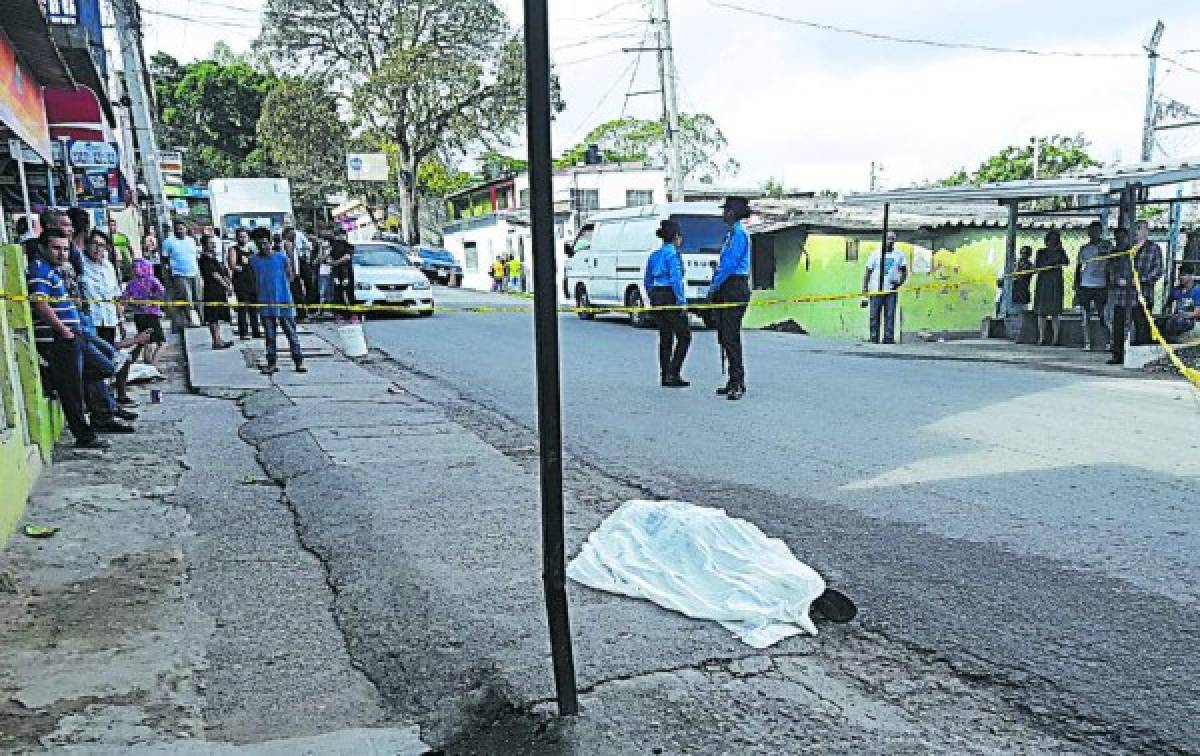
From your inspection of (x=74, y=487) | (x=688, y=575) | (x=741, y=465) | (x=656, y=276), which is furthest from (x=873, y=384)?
(x=74, y=487)

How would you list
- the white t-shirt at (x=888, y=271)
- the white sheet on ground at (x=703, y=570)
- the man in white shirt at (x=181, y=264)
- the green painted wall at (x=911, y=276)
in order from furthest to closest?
the green painted wall at (x=911, y=276), the white t-shirt at (x=888, y=271), the man in white shirt at (x=181, y=264), the white sheet on ground at (x=703, y=570)

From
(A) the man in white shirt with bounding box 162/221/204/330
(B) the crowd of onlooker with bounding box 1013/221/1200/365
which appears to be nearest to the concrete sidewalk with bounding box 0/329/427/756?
(A) the man in white shirt with bounding box 162/221/204/330

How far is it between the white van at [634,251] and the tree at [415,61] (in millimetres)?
22446

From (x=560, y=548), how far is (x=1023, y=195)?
41.3 feet

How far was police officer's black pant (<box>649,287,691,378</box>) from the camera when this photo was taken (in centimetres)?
955

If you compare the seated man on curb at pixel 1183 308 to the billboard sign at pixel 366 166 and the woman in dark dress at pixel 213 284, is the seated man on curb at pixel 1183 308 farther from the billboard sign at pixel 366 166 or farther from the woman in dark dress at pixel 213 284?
the billboard sign at pixel 366 166

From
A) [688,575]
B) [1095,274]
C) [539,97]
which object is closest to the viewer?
[539,97]

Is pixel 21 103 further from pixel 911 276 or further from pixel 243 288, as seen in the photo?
pixel 911 276

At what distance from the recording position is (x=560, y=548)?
2961 mm

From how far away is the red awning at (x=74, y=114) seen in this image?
12.0m

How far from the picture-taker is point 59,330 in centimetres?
633

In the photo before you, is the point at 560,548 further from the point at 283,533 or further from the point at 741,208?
the point at 741,208

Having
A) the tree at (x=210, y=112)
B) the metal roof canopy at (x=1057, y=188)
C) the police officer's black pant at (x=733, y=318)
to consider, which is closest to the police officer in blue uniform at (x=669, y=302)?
the police officer's black pant at (x=733, y=318)

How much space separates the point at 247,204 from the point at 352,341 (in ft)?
67.8
